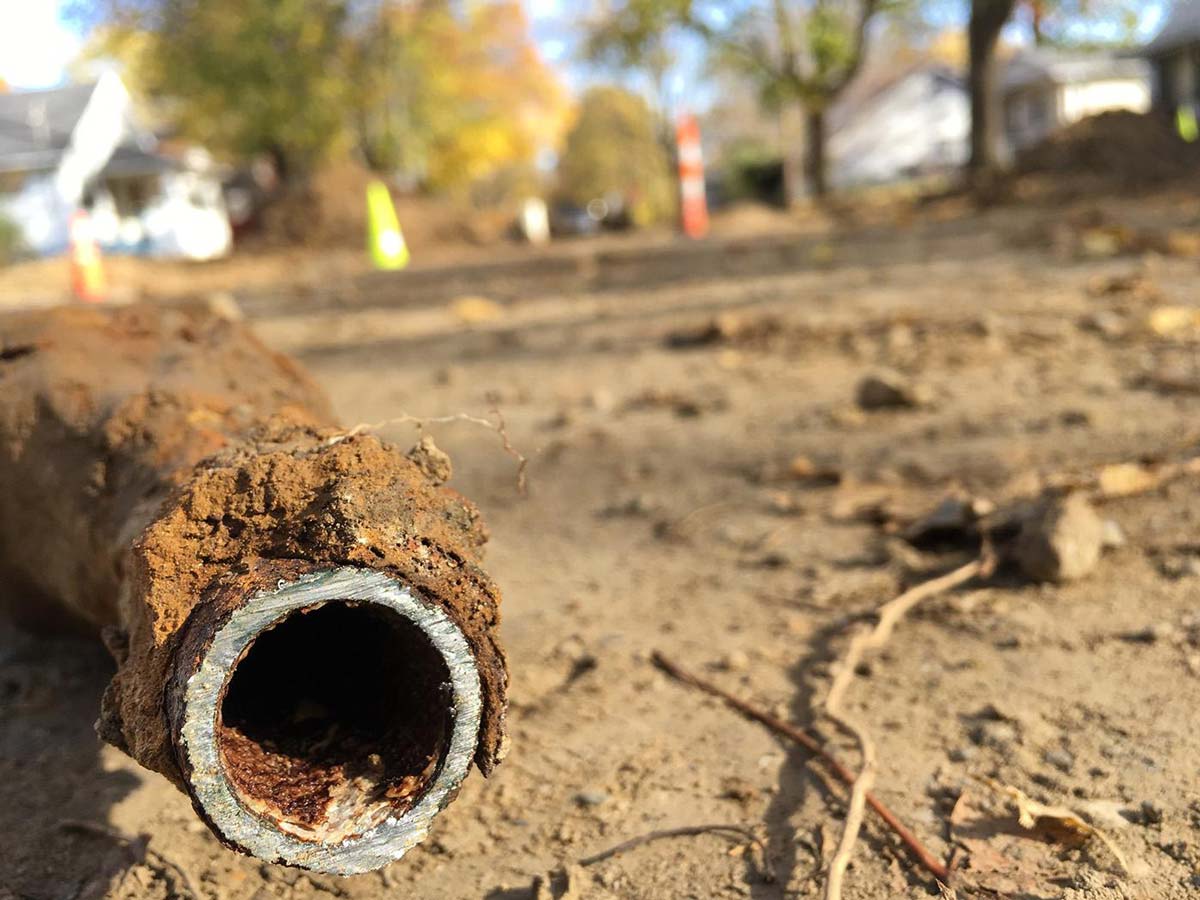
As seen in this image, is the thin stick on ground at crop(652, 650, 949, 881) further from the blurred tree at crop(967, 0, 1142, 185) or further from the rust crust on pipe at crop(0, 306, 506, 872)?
the blurred tree at crop(967, 0, 1142, 185)

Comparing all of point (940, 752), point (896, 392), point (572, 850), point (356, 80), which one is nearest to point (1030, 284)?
point (896, 392)

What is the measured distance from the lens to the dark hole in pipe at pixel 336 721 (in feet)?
6.41

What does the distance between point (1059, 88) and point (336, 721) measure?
44415 mm

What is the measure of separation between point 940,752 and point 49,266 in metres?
19.3

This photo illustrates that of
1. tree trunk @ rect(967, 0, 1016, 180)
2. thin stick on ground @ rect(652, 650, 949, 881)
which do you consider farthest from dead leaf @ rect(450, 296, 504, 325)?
tree trunk @ rect(967, 0, 1016, 180)

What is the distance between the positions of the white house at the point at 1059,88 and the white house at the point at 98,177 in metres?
27.5

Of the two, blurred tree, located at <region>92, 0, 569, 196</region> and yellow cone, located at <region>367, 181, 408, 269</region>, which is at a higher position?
blurred tree, located at <region>92, 0, 569, 196</region>

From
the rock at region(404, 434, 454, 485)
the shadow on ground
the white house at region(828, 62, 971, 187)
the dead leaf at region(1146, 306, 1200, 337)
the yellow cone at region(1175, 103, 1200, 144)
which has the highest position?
the white house at region(828, 62, 971, 187)

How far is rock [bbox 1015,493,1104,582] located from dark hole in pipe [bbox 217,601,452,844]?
6.45ft

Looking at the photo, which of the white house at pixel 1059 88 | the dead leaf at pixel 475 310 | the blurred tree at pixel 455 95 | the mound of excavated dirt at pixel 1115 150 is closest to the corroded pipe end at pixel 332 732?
the dead leaf at pixel 475 310

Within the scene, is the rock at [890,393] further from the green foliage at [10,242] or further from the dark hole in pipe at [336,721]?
the green foliage at [10,242]

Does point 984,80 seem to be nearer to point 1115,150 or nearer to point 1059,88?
point 1115,150

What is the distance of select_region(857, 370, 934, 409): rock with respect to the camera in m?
5.23

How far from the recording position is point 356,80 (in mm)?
27875
